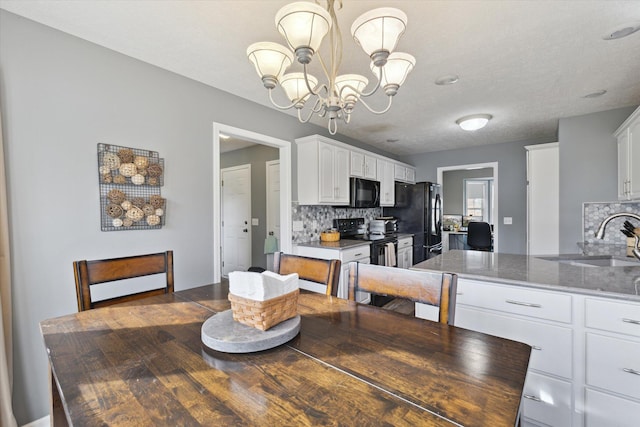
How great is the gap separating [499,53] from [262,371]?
8.37 feet

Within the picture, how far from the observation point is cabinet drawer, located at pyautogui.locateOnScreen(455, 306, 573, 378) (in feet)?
4.92

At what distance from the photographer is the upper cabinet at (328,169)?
3.45m

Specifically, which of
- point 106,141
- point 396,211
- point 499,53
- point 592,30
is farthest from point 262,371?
point 396,211

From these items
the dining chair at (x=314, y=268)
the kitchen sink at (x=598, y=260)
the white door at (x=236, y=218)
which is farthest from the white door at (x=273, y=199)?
the kitchen sink at (x=598, y=260)

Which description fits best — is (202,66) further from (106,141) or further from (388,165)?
(388,165)

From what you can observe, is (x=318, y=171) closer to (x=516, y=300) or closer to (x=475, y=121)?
(x=475, y=121)

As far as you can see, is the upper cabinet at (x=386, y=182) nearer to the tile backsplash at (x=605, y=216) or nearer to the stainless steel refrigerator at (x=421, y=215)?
the stainless steel refrigerator at (x=421, y=215)

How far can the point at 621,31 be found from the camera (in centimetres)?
186

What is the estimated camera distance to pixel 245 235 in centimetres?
504

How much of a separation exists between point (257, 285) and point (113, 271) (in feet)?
3.35

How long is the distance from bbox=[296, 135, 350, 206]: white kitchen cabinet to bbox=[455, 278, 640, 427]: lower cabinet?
7.01 ft

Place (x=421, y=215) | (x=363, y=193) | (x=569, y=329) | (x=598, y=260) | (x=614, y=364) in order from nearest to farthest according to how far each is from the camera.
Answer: (x=614, y=364) → (x=569, y=329) → (x=598, y=260) → (x=363, y=193) → (x=421, y=215)

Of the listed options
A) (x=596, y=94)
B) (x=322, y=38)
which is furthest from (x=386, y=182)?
(x=322, y=38)

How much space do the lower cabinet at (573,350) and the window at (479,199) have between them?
6.85m
